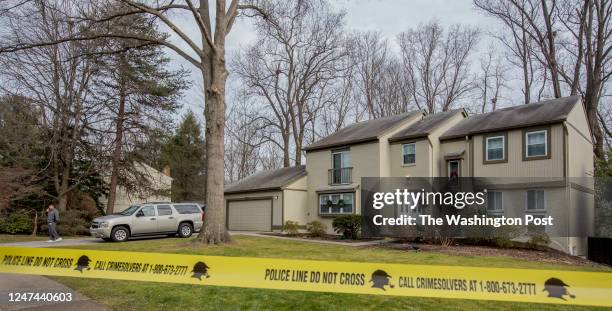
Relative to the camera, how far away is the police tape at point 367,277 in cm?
603

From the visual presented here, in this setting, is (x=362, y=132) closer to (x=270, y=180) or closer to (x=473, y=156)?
(x=270, y=180)

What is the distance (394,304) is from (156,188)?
2807cm

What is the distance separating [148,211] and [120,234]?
1499mm

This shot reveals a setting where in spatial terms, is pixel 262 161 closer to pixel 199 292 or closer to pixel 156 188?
pixel 156 188

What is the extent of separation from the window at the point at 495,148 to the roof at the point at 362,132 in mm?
5666

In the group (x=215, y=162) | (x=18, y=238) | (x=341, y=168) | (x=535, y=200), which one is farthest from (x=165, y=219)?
(x=535, y=200)

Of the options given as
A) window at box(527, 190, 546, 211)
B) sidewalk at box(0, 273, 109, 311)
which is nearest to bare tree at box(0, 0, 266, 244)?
sidewalk at box(0, 273, 109, 311)

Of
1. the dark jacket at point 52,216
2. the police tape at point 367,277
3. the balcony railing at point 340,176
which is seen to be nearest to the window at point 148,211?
the dark jacket at point 52,216

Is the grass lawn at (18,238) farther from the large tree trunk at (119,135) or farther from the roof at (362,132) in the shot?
the roof at (362,132)

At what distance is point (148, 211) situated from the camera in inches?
803

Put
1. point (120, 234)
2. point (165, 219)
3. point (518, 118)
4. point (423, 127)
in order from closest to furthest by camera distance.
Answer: point (120, 234)
point (165, 219)
point (518, 118)
point (423, 127)

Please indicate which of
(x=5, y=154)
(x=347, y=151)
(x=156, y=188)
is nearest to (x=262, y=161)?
(x=156, y=188)

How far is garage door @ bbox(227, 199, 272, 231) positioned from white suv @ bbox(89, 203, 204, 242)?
7.98m

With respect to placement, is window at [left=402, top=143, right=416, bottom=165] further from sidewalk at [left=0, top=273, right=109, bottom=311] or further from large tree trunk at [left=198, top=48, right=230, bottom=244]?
sidewalk at [left=0, top=273, right=109, bottom=311]
